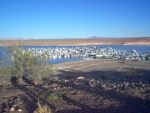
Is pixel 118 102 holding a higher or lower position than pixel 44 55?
lower

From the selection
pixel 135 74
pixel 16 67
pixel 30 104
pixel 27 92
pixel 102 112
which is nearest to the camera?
pixel 102 112

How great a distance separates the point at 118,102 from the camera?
9688mm

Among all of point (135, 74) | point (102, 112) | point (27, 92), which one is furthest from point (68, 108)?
point (135, 74)

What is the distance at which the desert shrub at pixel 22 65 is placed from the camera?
15.9 m

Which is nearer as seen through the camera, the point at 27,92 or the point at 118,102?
the point at 118,102

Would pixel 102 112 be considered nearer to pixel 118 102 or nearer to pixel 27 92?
pixel 118 102

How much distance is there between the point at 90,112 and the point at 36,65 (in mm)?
8528

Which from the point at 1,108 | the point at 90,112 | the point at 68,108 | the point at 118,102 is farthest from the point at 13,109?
the point at 118,102

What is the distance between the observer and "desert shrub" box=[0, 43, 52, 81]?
15.9m

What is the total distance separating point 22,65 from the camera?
16.2m

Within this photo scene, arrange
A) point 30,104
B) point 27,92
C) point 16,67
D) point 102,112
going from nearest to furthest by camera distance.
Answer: point 102,112, point 30,104, point 27,92, point 16,67

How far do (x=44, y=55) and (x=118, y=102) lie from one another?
28.3 feet

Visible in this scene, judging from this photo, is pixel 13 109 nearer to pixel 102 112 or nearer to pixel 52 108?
pixel 52 108

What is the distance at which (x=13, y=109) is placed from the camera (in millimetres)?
9297
